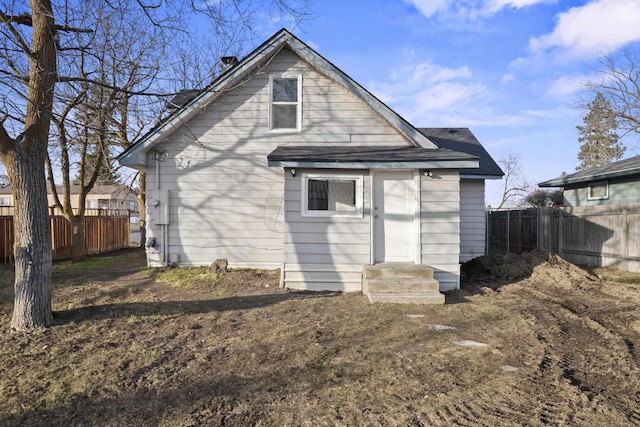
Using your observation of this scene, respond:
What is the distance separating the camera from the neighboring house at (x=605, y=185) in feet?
47.5

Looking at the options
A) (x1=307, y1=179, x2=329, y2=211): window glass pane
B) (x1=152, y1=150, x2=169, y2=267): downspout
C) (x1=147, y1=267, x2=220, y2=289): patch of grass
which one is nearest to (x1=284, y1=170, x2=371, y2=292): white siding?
(x1=307, y1=179, x2=329, y2=211): window glass pane

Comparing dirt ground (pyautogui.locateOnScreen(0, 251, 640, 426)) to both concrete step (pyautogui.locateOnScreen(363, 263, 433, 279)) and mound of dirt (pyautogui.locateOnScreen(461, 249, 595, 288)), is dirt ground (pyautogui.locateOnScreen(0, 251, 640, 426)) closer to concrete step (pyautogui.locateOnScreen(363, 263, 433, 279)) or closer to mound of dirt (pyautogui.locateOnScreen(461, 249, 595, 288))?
concrete step (pyautogui.locateOnScreen(363, 263, 433, 279))

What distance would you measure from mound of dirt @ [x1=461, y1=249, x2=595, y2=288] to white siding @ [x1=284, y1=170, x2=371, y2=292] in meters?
2.90

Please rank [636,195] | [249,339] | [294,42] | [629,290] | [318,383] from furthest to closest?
[636,195] → [294,42] → [629,290] → [249,339] → [318,383]

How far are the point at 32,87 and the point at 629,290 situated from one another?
10941 millimetres

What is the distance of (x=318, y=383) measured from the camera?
389 centimetres

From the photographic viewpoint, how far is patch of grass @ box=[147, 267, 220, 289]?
8.82 m

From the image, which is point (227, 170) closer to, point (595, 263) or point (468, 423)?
point (468, 423)

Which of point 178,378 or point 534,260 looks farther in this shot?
point 534,260

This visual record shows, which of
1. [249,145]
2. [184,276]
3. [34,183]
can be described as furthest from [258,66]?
[34,183]

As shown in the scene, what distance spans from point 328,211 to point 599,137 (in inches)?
1646

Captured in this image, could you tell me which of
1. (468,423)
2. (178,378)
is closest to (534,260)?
(468,423)

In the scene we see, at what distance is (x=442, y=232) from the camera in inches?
328

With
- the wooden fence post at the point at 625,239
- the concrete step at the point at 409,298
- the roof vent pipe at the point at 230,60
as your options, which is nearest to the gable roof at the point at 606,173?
the wooden fence post at the point at 625,239
